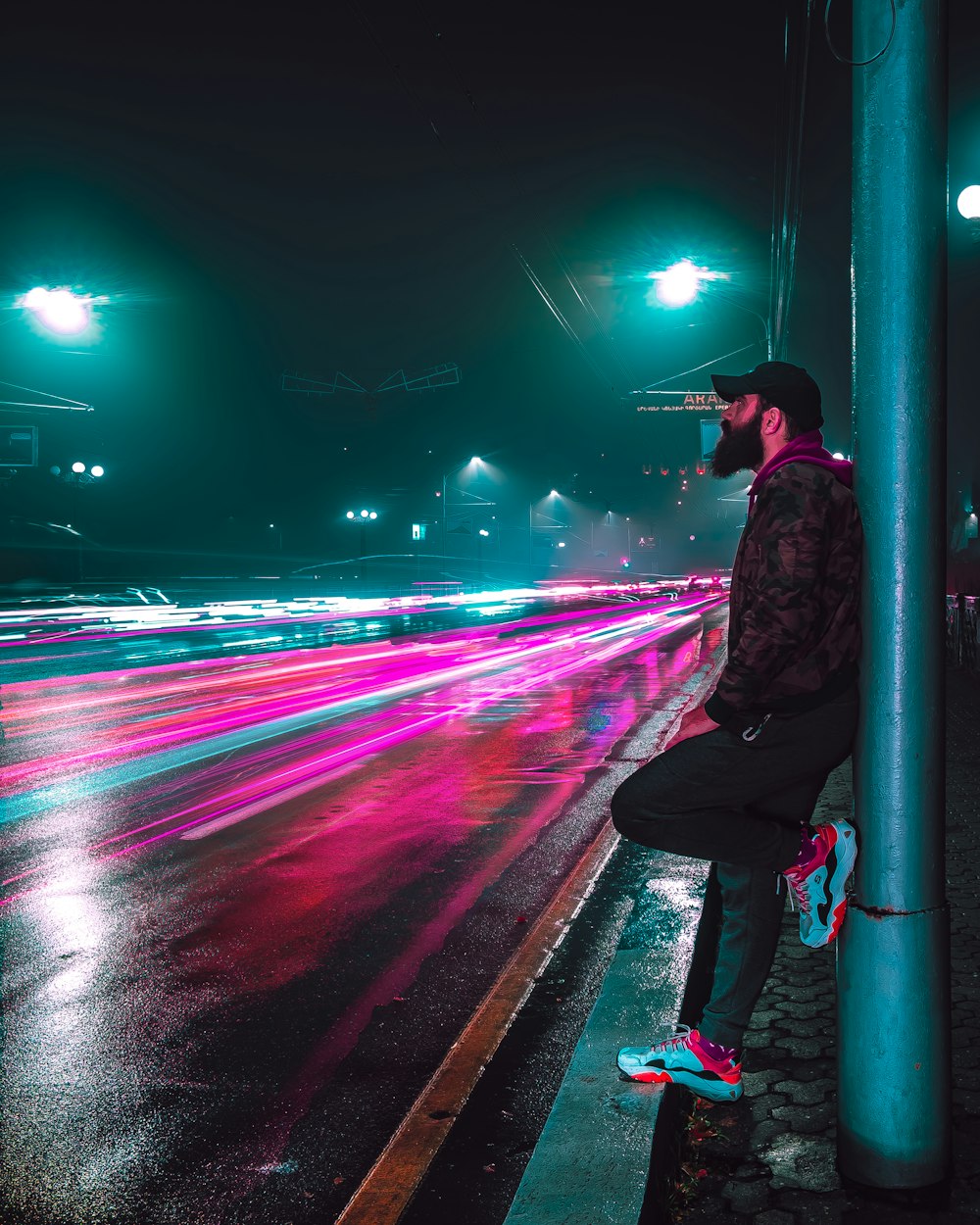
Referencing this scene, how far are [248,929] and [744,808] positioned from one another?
309cm

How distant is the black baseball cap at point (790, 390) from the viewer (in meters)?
2.98

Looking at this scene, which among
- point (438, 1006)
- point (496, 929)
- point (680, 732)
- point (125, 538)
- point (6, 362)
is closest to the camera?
point (680, 732)

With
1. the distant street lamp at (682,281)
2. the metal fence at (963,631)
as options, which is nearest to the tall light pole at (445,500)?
the distant street lamp at (682,281)

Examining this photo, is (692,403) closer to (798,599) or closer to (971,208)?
(971,208)

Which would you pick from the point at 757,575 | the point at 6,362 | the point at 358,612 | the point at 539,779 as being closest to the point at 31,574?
the point at 6,362

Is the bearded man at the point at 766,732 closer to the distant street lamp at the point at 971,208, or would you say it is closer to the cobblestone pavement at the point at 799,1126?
the cobblestone pavement at the point at 799,1126

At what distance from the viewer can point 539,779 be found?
8992mm

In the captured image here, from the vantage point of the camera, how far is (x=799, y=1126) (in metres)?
3.03

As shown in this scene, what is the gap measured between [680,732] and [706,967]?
1865 millimetres

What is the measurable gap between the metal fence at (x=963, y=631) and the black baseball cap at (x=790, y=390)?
12892 mm

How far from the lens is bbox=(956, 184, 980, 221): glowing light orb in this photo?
32.6ft

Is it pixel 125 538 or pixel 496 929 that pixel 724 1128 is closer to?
pixel 496 929

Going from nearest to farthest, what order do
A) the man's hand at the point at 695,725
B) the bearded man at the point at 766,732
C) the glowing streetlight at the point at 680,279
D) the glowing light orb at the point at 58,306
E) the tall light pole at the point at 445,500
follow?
1. the bearded man at the point at 766,732
2. the man's hand at the point at 695,725
3. the glowing streetlight at the point at 680,279
4. the glowing light orb at the point at 58,306
5. the tall light pole at the point at 445,500

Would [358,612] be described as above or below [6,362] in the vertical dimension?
below
